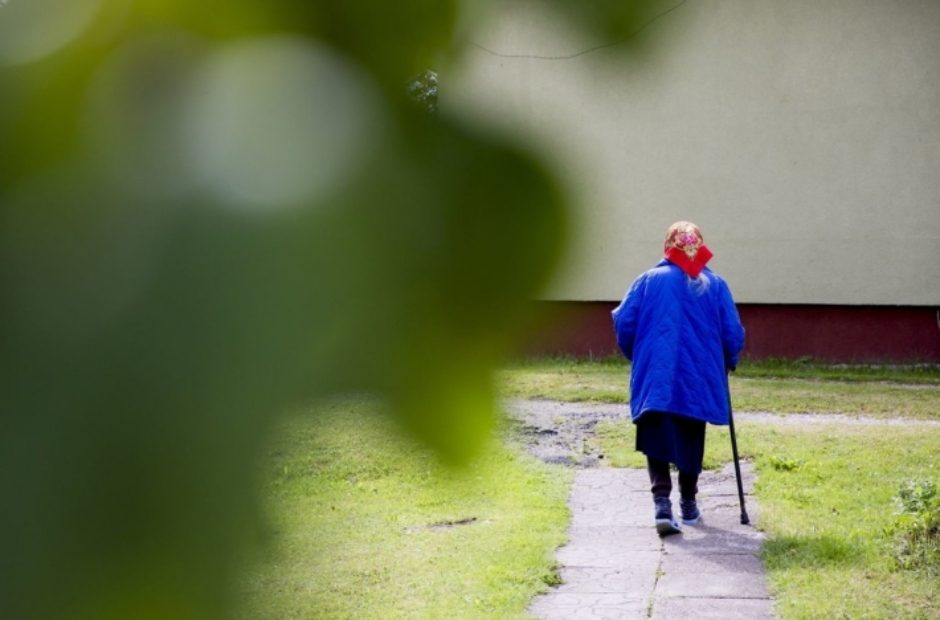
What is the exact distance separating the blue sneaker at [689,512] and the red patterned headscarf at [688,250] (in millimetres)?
1193

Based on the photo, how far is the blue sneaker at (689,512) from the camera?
20.2 feet

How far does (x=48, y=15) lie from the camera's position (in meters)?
0.54

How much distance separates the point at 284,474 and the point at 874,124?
1.19m

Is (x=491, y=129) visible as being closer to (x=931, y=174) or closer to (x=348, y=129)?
(x=348, y=129)

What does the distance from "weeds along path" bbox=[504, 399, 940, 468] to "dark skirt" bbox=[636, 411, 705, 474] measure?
4.26 ft

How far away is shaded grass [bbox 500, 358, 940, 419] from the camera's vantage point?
912 centimetres

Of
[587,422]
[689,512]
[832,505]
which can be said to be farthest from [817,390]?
[689,512]

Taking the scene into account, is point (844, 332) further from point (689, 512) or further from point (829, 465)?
point (689, 512)

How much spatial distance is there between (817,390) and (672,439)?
4.42m

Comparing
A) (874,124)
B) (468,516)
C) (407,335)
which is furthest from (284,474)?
(468,516)

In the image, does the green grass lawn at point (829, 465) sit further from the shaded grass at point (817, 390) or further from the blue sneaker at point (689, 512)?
the blue sneaker at point (689, 512)

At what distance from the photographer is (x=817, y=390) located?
985 cm

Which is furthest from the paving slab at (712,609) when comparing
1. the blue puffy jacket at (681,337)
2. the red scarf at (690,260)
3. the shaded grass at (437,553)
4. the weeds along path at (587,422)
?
the weeds along path at (587,422)

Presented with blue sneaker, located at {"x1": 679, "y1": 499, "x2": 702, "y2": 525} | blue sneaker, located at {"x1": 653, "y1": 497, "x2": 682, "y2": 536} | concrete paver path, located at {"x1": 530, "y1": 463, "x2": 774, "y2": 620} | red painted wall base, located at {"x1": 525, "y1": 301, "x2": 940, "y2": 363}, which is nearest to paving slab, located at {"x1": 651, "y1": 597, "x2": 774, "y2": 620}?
concrete paver path, located at {"x1": 530, "y1": 463, "x2": 774, "y2": 620}
